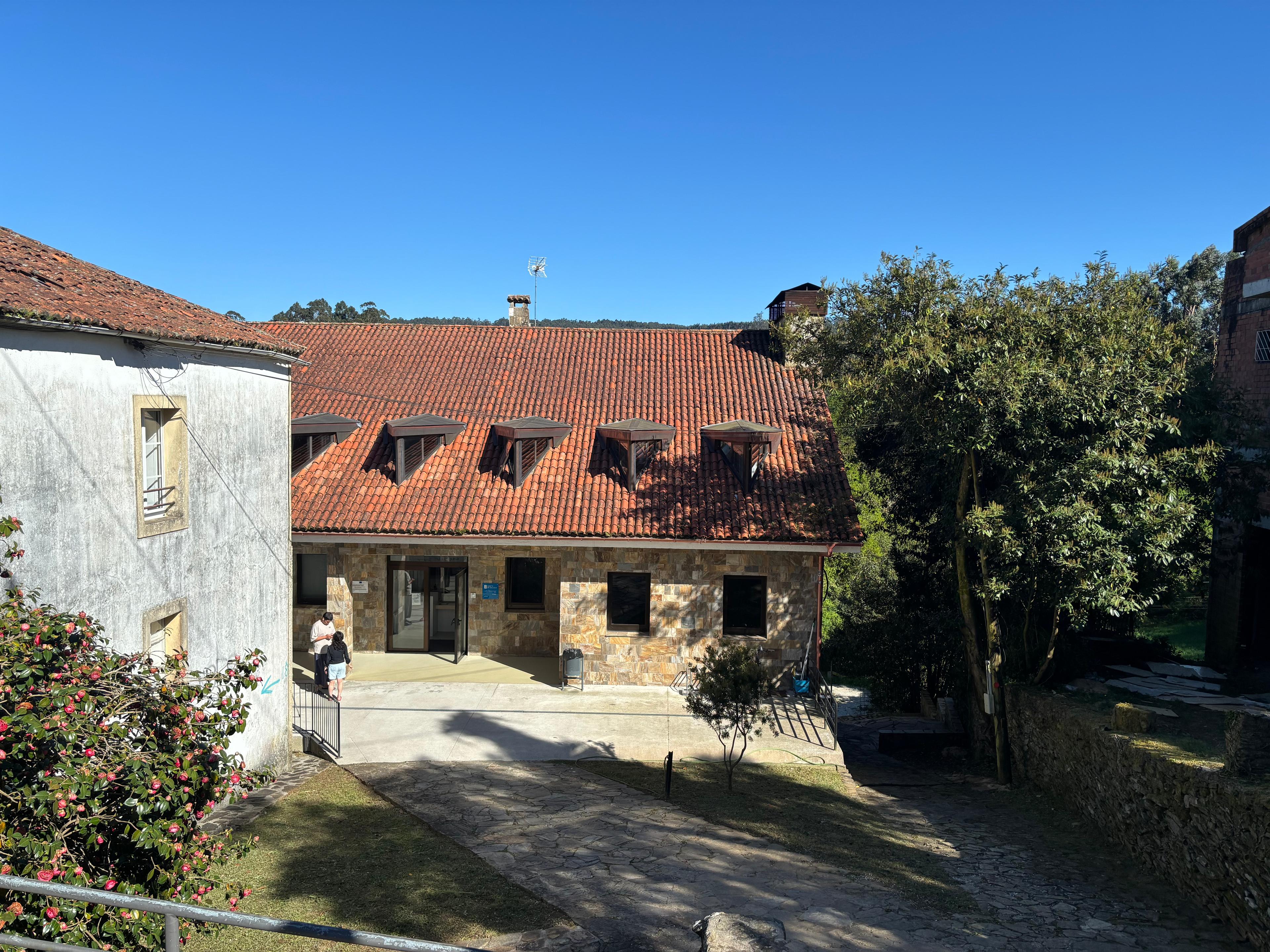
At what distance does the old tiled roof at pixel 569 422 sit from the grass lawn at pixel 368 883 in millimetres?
6955

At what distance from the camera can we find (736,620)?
1819 cm

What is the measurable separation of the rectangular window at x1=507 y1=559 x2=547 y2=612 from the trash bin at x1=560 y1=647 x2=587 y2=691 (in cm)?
230

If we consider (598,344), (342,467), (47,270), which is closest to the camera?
(47,270)

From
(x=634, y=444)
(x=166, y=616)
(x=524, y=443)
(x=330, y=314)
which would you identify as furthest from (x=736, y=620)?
(x=330, y=314)

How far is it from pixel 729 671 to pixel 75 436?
8541 millimetres

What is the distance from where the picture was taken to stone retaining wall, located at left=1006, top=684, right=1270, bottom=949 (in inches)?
351

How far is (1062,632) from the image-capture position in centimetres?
1573

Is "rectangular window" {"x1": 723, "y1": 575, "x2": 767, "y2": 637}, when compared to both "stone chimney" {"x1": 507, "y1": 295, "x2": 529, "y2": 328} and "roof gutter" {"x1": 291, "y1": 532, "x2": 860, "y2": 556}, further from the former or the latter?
"stone chimney" {"x1": 507, "y1": 295, "x2": 529, "y2": 328}

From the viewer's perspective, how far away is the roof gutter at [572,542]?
1714cm

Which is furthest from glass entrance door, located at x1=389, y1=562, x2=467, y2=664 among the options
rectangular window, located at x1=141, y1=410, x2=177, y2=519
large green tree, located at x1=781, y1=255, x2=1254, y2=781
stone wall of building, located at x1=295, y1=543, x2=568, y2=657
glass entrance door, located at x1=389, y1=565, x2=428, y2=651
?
large green tree, located at x1=781, y1=255, x2=1254, y2=781

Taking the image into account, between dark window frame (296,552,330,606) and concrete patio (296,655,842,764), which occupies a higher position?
dark window frame (296,552,330,606)

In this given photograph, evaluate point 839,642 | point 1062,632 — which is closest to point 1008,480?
point 1062,632

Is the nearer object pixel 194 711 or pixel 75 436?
pixel 194 711

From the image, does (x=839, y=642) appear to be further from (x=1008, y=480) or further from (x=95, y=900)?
(x=95, y=900)
